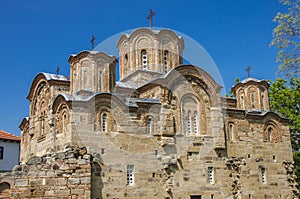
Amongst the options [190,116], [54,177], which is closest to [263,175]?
[190,116]

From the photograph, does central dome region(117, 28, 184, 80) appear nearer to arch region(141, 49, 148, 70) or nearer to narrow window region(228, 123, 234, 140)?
arch region(141, 49, 148, 70)

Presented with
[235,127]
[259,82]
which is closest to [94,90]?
[235,127]

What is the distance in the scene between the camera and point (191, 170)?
1595 cm

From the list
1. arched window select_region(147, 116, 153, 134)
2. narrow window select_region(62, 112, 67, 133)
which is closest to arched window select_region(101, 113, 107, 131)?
narrow window select_region(62, 112, 67, 133)

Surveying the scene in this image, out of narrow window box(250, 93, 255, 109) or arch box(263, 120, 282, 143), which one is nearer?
arch box(263, 120, 282, 143)

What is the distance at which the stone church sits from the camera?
13.7m

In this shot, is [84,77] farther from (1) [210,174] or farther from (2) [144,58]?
(1) [210,174]

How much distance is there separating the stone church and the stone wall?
31 millimetres

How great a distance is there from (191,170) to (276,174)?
4.91 metres

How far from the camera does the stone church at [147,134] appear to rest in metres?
13.7

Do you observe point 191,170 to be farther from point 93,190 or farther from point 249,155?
point 93,190

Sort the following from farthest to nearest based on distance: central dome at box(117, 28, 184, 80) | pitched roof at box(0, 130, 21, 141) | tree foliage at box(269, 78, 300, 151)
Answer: pitched roof at box(0, 130, 21, 141), tree foliage at box(269, 78, 300, 151), central dome at box(117, 28, 184, 80)

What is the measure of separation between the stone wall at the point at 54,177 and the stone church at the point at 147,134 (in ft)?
0.10

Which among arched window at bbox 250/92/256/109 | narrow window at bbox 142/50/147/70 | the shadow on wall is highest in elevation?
narrow window at bbox 142/50/147/70
